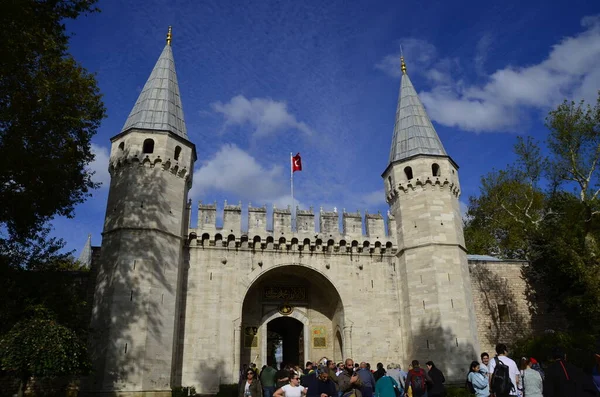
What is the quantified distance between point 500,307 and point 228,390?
502 inches

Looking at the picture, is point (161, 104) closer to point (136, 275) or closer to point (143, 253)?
point (143, 253)

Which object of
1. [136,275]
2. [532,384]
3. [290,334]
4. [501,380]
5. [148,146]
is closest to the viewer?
[532,384]

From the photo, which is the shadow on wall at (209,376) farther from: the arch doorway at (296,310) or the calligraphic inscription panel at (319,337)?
the calligraphic inscription panel at (319,337)

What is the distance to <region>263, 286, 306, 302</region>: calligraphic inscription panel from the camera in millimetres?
19953

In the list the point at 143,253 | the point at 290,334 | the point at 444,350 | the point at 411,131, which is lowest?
the point at 444,350

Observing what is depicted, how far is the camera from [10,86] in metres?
11.8

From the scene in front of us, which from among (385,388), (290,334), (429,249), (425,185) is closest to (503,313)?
(429,249)

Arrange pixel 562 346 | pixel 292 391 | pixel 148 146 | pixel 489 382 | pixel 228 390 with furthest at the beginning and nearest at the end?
pixel 148 146 < pixel 562 346 < pixel 228 390 < pixel 489 382 < pixel 292 391

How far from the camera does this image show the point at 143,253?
624 inches

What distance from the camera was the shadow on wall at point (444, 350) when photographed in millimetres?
16266

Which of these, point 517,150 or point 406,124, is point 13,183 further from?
point 517,150

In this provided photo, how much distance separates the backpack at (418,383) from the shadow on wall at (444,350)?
26.9 ft

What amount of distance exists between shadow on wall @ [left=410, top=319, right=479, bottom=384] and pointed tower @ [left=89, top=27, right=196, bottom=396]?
9.04 meters

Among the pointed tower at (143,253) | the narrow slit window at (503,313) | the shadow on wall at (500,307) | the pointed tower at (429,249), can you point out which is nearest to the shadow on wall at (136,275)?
the pointed tower at (143,253)
